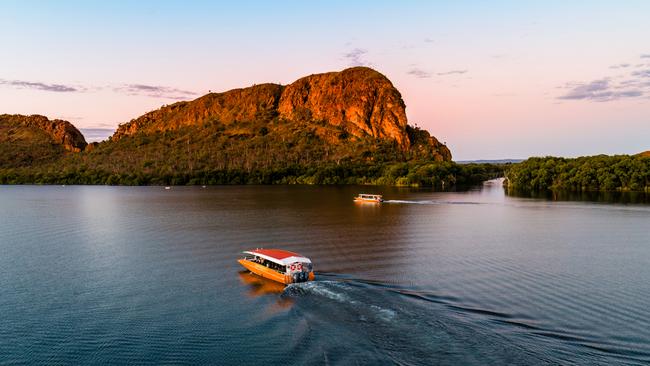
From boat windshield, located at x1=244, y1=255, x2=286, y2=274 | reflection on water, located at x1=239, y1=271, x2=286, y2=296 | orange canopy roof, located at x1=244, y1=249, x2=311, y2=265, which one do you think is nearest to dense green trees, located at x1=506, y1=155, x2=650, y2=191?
orange canopy roof, located at x1=244, y1=249, x2=311, y2=265

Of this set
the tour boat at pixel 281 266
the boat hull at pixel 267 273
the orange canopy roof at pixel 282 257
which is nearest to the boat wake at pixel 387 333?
the tour boat at pixel 281 266

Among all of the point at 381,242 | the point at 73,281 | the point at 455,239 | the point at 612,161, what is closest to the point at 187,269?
the point at 73,281

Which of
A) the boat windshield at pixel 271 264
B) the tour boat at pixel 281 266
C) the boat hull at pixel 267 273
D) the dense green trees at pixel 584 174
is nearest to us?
the tour boat at pixel 281 266

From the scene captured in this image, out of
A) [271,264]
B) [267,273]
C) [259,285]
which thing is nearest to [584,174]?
[271,264]

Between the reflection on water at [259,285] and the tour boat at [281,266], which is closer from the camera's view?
the reflection on water at [259,285]

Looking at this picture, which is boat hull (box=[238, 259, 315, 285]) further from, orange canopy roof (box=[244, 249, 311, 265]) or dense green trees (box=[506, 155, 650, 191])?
dense green trees (box=[506, 155, 650, 191])

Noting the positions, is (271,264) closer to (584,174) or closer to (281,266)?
(281,266)

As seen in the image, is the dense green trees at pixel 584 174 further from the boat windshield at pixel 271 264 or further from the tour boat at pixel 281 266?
the boat windshield at pixel 271 264
